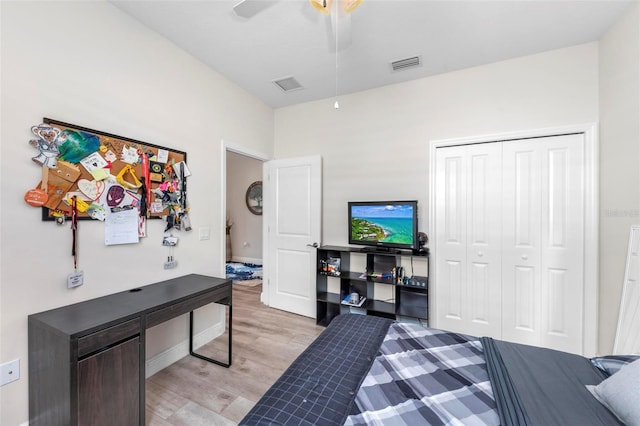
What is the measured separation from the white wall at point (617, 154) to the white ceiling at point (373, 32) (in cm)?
25

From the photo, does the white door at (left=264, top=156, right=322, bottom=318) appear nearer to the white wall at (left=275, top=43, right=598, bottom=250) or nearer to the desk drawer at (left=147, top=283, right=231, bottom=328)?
the white wall at (left=275, top=43, right=598, bottom=250)

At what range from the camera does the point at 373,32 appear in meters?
2.15

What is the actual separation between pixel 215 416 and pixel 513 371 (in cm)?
182

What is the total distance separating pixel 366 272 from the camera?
2973 millimetres

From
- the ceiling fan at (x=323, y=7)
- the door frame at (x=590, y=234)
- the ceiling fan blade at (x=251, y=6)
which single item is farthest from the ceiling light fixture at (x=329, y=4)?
the door frame at (x=590, y=234)

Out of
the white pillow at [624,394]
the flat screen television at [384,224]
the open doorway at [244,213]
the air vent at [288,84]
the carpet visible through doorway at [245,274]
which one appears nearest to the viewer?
the white pillow at [624,394]

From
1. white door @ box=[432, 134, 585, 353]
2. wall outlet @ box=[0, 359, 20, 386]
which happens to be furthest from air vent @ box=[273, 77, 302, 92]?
wall outlet @ box=[0, 359, 20, 386]

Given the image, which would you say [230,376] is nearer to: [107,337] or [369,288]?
[107,337]

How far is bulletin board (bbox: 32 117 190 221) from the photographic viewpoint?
161cm

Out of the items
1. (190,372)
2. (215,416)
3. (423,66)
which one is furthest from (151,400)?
(423,66)

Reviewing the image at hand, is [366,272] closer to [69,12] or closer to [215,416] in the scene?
[215,416]

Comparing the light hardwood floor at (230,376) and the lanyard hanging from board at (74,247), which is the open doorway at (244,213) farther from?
the lanyard hanging from board at (74,247)

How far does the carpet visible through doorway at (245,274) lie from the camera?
15.7 ft

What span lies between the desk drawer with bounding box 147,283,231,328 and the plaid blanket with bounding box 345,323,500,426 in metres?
1.39
